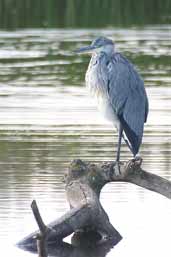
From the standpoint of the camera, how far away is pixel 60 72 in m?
26.4

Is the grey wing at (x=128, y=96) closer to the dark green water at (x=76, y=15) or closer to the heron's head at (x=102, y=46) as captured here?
the heron's head at (x=102, y=46)

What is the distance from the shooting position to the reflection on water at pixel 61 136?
1332 centimetres

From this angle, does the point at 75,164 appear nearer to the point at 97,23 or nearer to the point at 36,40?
the point at 36,40

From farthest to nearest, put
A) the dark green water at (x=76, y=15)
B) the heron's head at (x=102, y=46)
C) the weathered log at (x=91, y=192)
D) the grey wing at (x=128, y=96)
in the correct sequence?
the dark green water at (x=76, y=15) < the heron's head at (x=102, y=46) < the grey wing at (x=128, y=96) < the weathered log at (x=91, y=192)

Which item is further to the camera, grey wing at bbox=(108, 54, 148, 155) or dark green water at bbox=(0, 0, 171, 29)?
dark green water at bbox=(0, 0, 171, 29)

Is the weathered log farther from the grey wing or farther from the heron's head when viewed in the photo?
the heron's head

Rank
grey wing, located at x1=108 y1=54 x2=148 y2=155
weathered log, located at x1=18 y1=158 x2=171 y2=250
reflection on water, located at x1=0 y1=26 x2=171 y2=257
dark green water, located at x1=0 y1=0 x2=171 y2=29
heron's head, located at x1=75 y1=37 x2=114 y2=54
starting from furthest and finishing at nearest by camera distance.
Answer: dark green water, located at x1=0 y1=0 x2=171 y2=29
reflection on water, located at x1=0 y1=26 x2=171 y2=257
heron's head, located at x1=75 y1=37 x2=114 y2=54
grey wing, located at x1=108 y1=54 x2=148 y2=155
weathered log, located at x1=18 y1=158 x2=171 y2=250

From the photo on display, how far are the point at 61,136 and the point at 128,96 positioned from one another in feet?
18.3

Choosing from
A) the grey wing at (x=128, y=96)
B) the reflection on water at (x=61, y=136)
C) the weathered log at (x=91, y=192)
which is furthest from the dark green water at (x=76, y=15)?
the weathered log at (x=91, y=192)

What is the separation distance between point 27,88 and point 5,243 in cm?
1145

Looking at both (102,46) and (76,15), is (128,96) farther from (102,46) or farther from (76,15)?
(76,15)

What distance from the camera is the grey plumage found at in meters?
12.9

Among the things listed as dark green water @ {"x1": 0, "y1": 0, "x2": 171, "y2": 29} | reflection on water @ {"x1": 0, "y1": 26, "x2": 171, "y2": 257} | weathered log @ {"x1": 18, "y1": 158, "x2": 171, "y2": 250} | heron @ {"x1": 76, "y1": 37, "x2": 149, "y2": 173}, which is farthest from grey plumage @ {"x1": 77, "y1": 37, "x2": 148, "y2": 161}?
dark green water @ {"x1": 0, "y1": 0, "x2": 171, "y2": 29}

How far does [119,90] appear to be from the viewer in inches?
514
